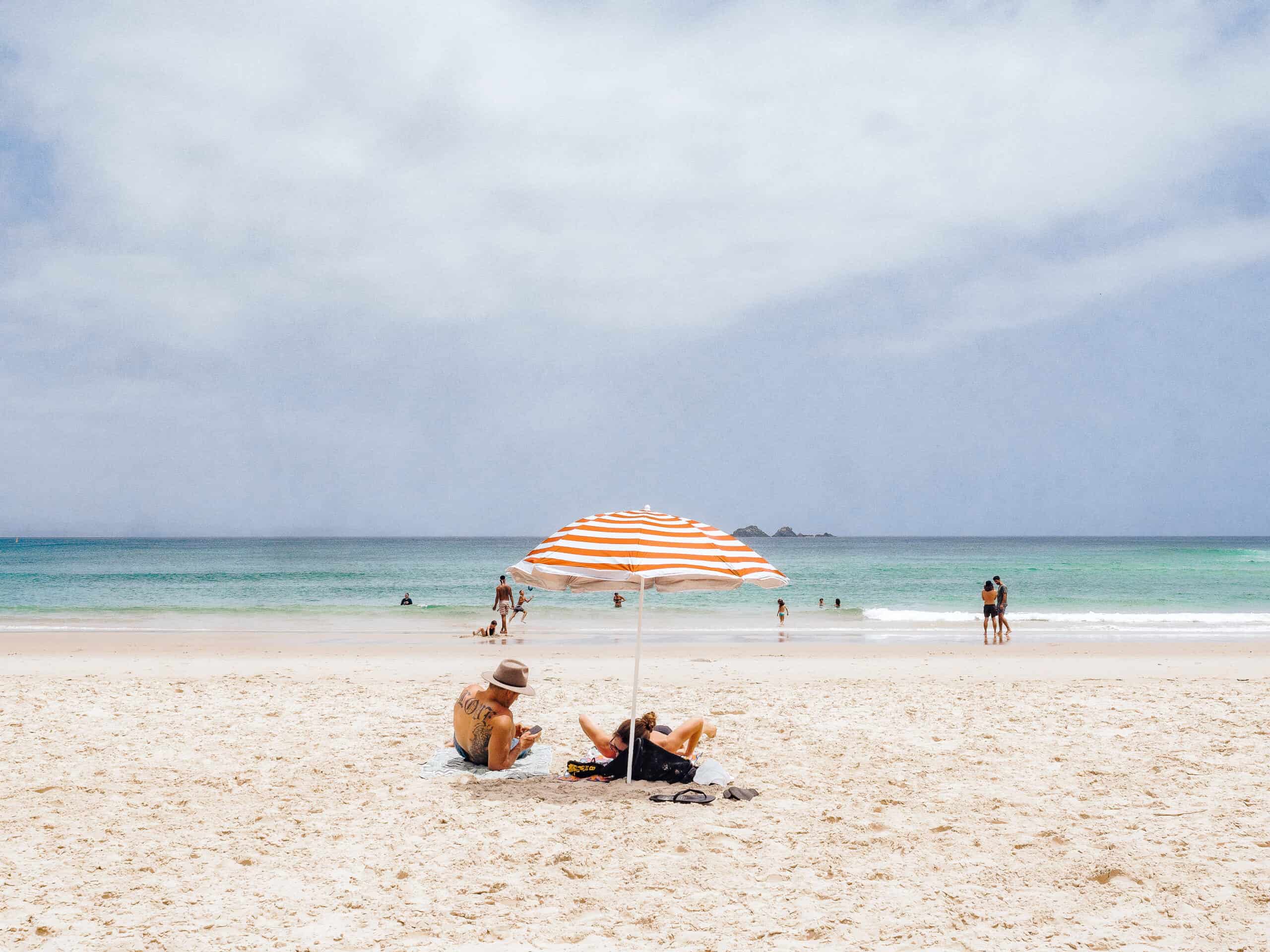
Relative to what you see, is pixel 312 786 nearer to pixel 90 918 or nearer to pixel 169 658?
pixel 90 918

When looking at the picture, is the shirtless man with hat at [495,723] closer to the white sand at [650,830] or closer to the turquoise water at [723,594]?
the white sand at [650,830]

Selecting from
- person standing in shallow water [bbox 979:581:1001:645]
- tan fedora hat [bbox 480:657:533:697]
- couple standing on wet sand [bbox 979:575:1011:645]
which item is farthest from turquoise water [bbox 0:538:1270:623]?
tan fedora hat [bbox 480:657:533:697]

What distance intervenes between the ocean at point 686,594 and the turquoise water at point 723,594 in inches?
10.0

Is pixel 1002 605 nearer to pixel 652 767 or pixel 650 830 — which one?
pixel 652 767

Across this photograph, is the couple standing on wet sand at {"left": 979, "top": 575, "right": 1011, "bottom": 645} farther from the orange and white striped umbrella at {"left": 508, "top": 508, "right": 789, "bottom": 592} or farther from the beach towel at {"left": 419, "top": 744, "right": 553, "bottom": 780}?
the orange and white striped umbrella at {"left": 508, "top": 508, "right": 789, "bottom": 592}

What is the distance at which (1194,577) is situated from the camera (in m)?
54.8

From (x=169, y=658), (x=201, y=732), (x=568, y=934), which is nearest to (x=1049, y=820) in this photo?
(x=568, y=934)

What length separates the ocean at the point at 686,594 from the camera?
91.2 feet

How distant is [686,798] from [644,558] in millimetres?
1947

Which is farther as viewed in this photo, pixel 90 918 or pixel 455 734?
pixel 455 734

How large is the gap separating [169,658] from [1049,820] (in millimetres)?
15529

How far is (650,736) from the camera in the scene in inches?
290

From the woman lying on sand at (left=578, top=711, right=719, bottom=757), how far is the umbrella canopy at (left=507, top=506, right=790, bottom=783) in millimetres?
518

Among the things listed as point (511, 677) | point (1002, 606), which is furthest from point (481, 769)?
point (1002, 606)
